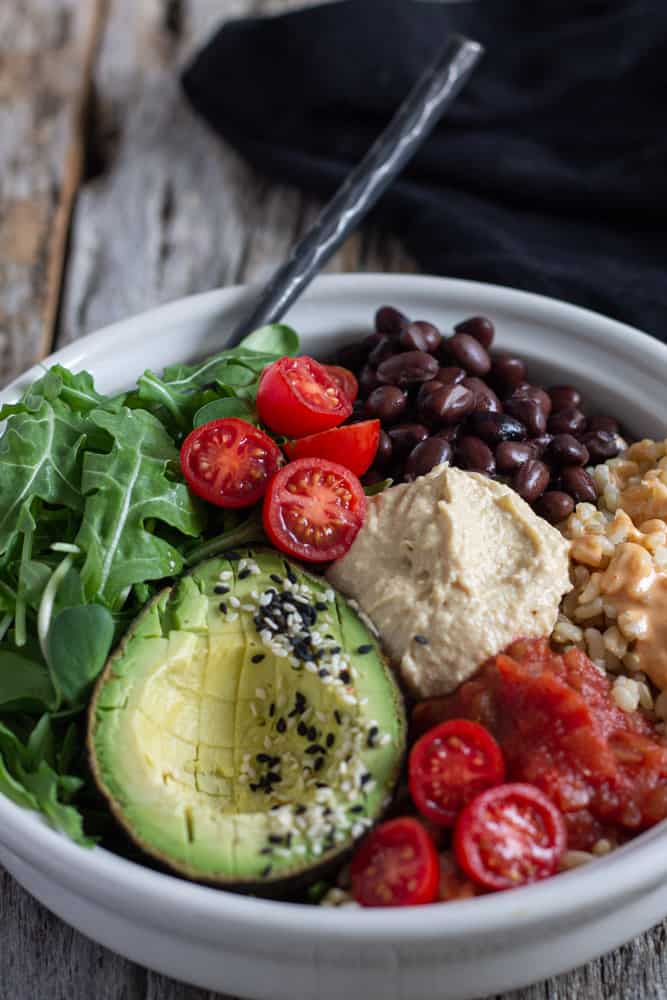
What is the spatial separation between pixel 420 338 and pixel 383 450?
39cm

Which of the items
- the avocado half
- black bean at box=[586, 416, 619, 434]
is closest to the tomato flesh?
the avocado half

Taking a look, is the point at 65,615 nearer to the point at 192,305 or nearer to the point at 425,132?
the point at 192,305

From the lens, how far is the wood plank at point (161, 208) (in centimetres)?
447

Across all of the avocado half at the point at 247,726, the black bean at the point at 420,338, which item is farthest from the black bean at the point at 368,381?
the avocado half at the point at 247,726

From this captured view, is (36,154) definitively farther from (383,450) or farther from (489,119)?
(383,450)

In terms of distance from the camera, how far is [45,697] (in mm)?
2508

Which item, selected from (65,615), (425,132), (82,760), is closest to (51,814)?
(82,760)

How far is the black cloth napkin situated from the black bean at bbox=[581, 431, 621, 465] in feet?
3.45

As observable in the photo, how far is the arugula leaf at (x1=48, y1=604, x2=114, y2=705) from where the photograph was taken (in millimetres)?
2426

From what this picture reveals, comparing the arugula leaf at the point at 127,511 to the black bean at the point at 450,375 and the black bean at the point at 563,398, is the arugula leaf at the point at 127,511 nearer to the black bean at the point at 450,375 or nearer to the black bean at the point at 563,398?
the black bean at the point at 450,375

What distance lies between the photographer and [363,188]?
370 centimetres

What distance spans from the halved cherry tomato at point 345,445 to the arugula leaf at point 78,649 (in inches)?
30.9

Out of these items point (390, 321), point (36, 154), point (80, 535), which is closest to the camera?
point (80, 535)

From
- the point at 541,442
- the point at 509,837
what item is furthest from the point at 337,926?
the point at 541,442
